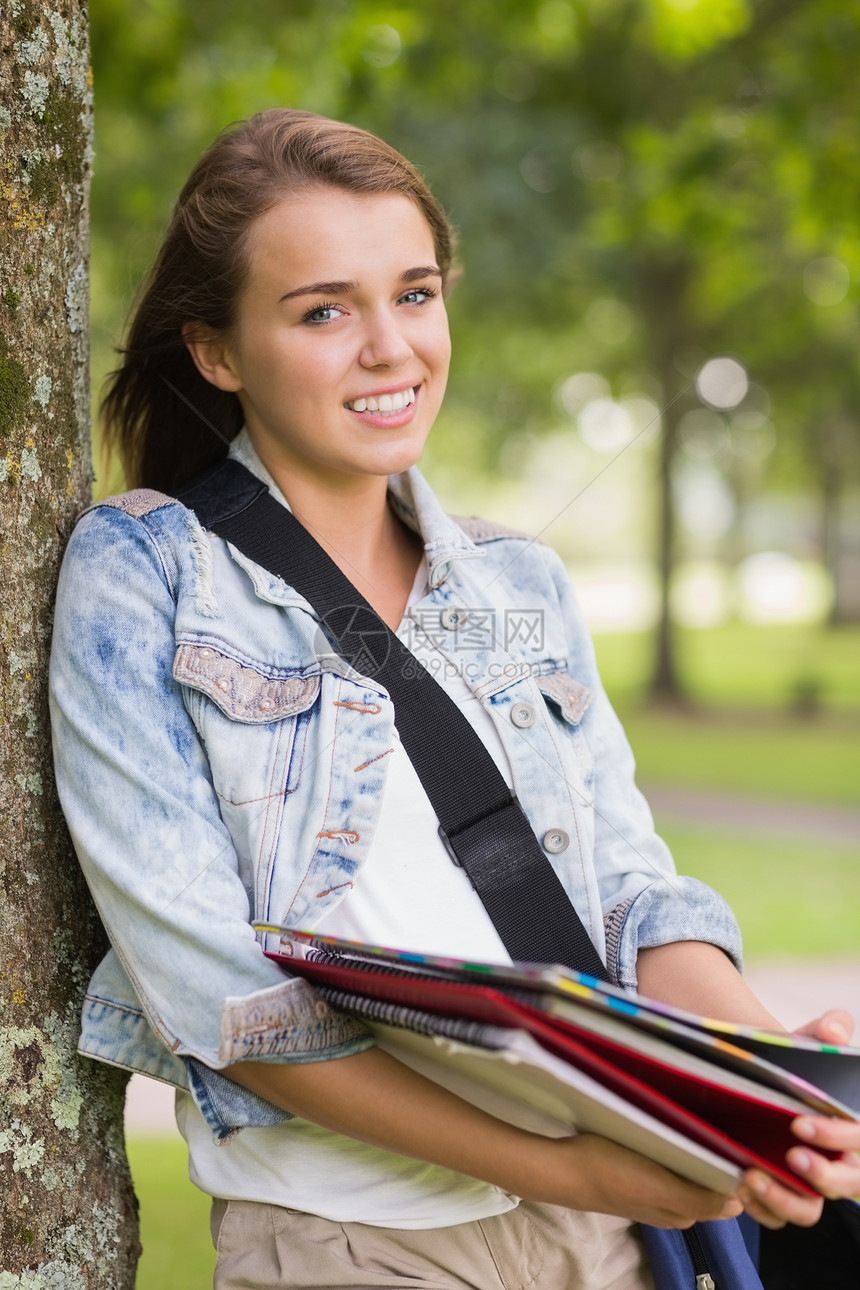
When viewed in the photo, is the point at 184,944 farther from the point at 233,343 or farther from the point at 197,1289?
the point at 197,1289

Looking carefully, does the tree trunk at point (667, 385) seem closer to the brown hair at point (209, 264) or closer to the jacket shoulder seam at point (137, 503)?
the brown hair at point (209, 264)

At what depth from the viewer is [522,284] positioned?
38.9 feet

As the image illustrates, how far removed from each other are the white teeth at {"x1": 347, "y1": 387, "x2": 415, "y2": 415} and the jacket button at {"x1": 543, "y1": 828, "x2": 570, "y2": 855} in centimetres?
69

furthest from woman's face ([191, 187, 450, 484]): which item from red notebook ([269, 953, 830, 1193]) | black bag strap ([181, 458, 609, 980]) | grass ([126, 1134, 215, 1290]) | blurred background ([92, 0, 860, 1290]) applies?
grass ([126, 1134, 215, 1290])

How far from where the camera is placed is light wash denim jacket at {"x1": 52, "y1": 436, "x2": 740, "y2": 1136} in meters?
1.47

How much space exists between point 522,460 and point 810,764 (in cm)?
793

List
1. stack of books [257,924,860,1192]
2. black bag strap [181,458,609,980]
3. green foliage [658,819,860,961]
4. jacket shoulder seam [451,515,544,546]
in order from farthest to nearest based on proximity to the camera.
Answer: green foliage [658,819,860,961], jacket shoulder seam [451,515,544,546], black bag strap [181,458,609,980], stack of books [257,924,860,1192]

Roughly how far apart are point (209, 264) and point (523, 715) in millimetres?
865

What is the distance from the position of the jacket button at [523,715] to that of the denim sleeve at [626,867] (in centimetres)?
15

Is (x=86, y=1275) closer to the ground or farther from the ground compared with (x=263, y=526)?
closer to the ground

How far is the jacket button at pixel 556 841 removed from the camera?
5.93ft

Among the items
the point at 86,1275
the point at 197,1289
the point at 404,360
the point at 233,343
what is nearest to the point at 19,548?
the point at 233,343

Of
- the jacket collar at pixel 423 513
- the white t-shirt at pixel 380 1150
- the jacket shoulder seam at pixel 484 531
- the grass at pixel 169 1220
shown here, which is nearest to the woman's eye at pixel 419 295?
the jacket collar at pixel 423 513

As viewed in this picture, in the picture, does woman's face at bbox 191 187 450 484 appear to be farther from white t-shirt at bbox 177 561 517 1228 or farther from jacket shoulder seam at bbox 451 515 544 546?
white t-shirt at bbox 177 561 517 1228
